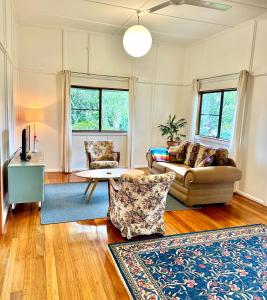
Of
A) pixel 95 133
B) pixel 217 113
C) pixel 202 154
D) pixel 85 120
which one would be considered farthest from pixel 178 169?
pixel 85 120

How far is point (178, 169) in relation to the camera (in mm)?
4777

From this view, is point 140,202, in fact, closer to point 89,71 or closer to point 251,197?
point 251,197

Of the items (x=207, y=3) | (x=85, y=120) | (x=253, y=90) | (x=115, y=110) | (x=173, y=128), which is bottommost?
(x=173, y=128)

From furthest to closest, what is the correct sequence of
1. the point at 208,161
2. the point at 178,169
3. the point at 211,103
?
the point at 211,103 < the point at 178,169 < the point at 208,161

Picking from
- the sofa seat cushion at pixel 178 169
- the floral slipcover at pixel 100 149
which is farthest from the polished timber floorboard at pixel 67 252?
the floral slipcover at pixel 100 149

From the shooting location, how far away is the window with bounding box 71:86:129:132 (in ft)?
20.7

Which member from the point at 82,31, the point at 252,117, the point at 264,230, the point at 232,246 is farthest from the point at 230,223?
the point at 82,31

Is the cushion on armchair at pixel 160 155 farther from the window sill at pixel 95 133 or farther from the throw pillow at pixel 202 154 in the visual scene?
the window sill at pixel 95 133

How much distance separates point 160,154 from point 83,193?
1880 mm

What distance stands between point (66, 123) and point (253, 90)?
4.02 m

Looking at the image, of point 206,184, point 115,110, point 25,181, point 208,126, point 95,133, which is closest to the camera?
point 25,181

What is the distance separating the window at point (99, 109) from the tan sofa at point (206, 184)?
2.75 m

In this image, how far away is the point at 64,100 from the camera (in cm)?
595

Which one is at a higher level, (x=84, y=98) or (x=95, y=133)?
(x=84, y=98)
